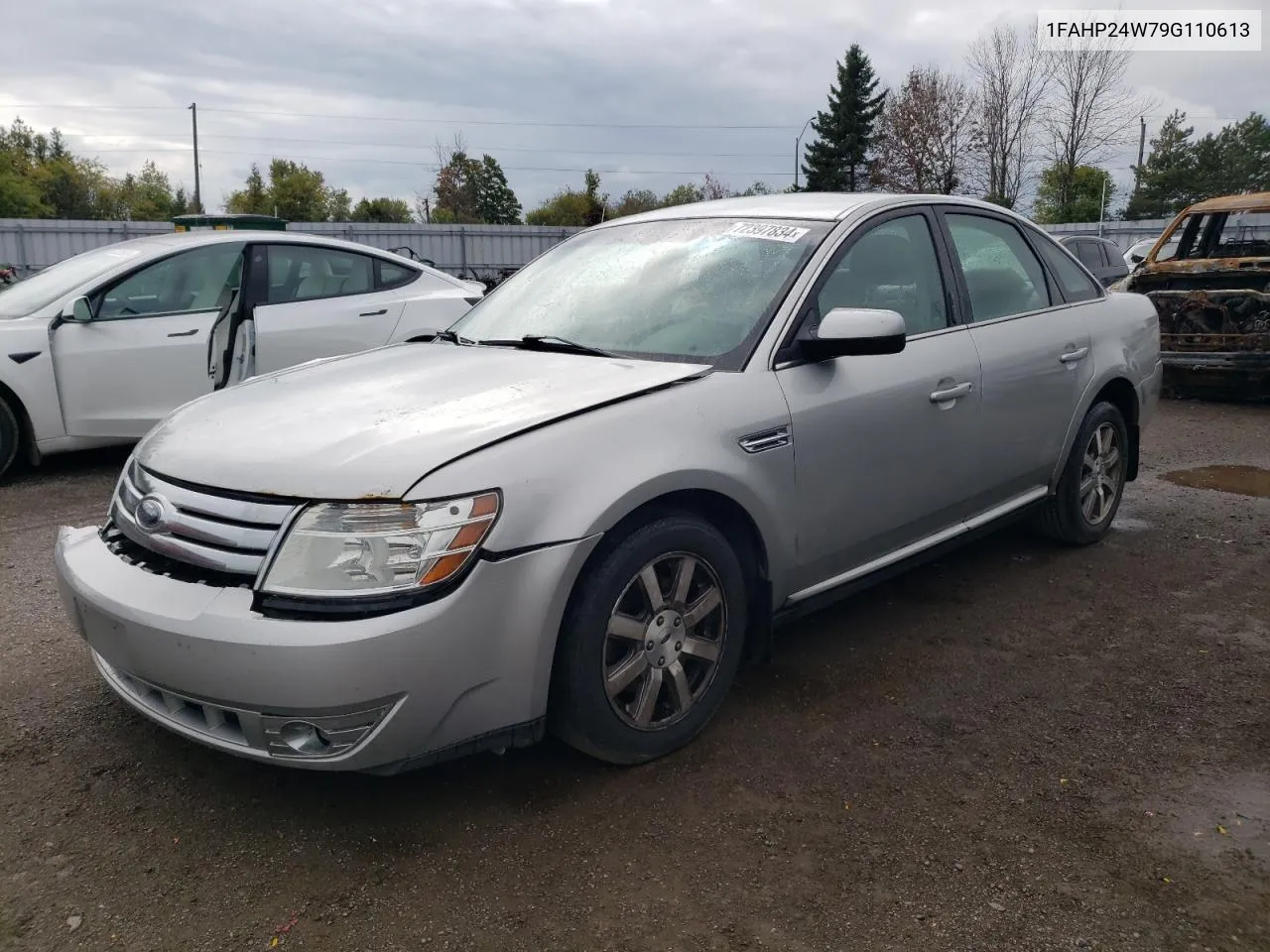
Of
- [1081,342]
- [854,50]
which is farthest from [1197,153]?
[1081,342]

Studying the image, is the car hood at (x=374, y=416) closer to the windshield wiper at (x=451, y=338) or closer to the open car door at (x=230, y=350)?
the windshield wiper at (x=451, y=338)

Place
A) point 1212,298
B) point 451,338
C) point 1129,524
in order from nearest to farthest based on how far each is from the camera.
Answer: point 451,338
point 1129,524
point 1212,298

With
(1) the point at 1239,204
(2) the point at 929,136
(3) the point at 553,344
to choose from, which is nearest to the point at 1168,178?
(2) the point at 929,136

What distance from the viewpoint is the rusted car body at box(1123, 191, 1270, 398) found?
8.92m

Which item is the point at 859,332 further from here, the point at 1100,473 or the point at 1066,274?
the point at 1100,473

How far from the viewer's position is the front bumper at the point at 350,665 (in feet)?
7.57

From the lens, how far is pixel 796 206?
3.83 metres

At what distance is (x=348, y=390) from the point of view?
307 centimetres

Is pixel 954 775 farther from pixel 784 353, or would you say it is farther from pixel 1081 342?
pixel 1081 342

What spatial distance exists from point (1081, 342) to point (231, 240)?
16.9 feet

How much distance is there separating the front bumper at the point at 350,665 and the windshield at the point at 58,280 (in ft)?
14.8

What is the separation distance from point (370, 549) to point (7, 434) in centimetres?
491

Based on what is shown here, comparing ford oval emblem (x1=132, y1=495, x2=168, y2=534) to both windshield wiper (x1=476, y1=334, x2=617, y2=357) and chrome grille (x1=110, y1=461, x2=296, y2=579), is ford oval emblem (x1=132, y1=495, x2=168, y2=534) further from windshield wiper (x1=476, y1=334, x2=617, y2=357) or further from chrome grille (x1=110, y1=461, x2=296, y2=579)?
windshield wiper (x1=476, y1=334, x2=617, y2=357)

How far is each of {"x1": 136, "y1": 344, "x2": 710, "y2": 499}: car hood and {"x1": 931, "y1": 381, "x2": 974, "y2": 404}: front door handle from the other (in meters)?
1.03
